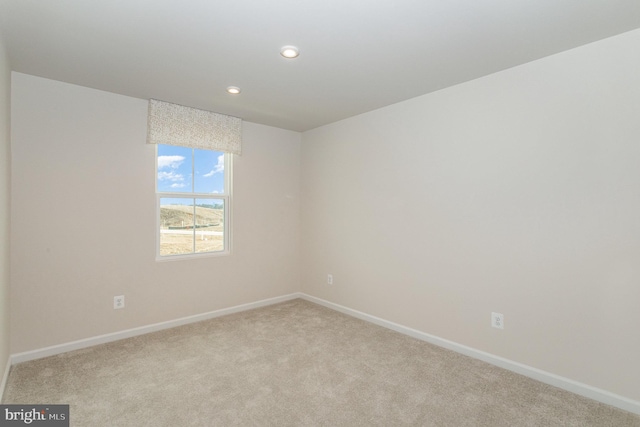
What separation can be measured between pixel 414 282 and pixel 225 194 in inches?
94.4

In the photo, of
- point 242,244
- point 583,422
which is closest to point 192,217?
point 242,244

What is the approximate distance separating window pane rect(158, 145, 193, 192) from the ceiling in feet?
2.24

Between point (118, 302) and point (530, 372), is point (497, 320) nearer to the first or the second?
point (530, 372)

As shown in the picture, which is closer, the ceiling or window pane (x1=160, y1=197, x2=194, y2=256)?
the ceiling

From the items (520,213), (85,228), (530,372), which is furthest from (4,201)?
(530,372)

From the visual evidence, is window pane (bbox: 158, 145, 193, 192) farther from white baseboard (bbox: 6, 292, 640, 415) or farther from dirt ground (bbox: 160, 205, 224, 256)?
white baseboard (bbox: 6, 292, 640, 415)

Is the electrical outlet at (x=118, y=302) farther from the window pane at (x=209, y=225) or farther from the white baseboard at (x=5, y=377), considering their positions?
the window pane at (x=209, y=225)

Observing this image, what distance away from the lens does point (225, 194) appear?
3.99 metres

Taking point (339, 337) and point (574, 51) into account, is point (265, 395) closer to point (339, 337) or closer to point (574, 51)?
point (339, 337)

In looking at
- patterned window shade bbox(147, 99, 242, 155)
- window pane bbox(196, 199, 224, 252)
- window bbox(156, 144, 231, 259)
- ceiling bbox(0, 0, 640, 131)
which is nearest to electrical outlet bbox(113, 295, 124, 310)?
window bbox(156, 144, 231, 259)

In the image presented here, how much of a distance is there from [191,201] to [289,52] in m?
2.13

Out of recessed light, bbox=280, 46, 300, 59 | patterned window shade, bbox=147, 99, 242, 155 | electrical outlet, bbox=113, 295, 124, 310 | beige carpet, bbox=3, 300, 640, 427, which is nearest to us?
beige carpet, bbox=3, 300, 640, 427

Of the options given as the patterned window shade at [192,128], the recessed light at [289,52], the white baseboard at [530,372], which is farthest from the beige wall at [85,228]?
the white baseboard at [530,372]

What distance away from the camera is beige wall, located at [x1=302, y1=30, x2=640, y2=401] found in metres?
2.12
